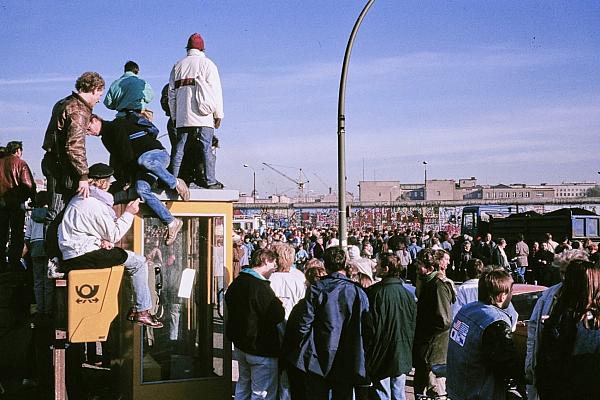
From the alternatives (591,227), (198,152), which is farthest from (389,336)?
(591,227)

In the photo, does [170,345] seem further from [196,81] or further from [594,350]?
[594,350]

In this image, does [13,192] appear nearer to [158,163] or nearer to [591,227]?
[158,163]

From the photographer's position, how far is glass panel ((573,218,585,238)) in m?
24.4

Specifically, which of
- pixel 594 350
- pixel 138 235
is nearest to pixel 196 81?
pixel 138 235

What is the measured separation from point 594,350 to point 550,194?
134 m

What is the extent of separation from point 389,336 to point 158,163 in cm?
281

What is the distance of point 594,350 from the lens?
4199 mm

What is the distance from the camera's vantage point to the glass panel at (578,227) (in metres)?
24.4

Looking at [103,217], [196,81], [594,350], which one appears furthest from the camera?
[196,81]

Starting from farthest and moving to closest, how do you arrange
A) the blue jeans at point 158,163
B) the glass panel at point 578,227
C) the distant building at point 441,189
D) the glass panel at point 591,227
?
the distant building at point 441,189, the glass panel at point 591,227, the glass panel at point 578,227, the blue jeans at point 158,163

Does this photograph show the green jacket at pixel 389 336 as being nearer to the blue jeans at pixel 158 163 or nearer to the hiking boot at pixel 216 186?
the hiking boot at pixel 216 186

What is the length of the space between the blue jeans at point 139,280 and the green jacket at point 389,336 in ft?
6.90

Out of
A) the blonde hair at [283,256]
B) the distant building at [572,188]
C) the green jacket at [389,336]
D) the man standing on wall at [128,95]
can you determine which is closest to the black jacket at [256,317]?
the blonde hair at [283,256]

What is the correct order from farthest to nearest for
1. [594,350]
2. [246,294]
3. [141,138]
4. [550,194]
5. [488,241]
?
1. [550,194]
2. [488,241]
3. [141,138]
4. [246,294]
5. [594,350]
